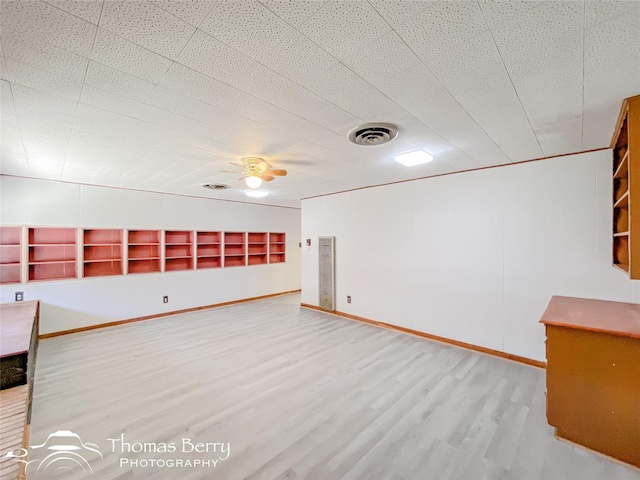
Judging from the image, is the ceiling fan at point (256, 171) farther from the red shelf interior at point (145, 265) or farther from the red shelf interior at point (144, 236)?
the red shelf interior at point (145, 265)

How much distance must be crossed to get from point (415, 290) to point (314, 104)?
3514mm

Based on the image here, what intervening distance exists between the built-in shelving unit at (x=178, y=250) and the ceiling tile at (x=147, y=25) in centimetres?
520

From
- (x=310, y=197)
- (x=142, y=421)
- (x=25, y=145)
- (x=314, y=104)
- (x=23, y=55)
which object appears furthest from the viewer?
(x=310, y=197)

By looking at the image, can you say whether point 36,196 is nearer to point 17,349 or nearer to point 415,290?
point 17,349

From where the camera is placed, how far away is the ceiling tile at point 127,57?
1.37 m

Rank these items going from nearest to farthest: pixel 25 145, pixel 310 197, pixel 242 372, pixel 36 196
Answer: pixel 25 145
pixel 242 372
pixel 36 196
pixel 310 197

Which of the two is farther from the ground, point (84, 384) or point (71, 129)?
point (71, 129)

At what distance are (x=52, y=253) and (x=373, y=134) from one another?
18.4 ft

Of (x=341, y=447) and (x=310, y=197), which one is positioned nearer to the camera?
(x=341, y=447)

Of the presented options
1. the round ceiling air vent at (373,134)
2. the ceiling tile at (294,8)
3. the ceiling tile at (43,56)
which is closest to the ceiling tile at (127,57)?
the ceiling tile at (43,56)

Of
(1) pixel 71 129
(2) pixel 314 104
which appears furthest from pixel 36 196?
(2) pixel 314 104

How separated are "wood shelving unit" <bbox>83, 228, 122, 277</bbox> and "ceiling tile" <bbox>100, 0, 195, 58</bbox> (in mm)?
4898

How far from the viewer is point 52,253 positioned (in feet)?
15.4

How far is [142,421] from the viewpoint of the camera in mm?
2404
